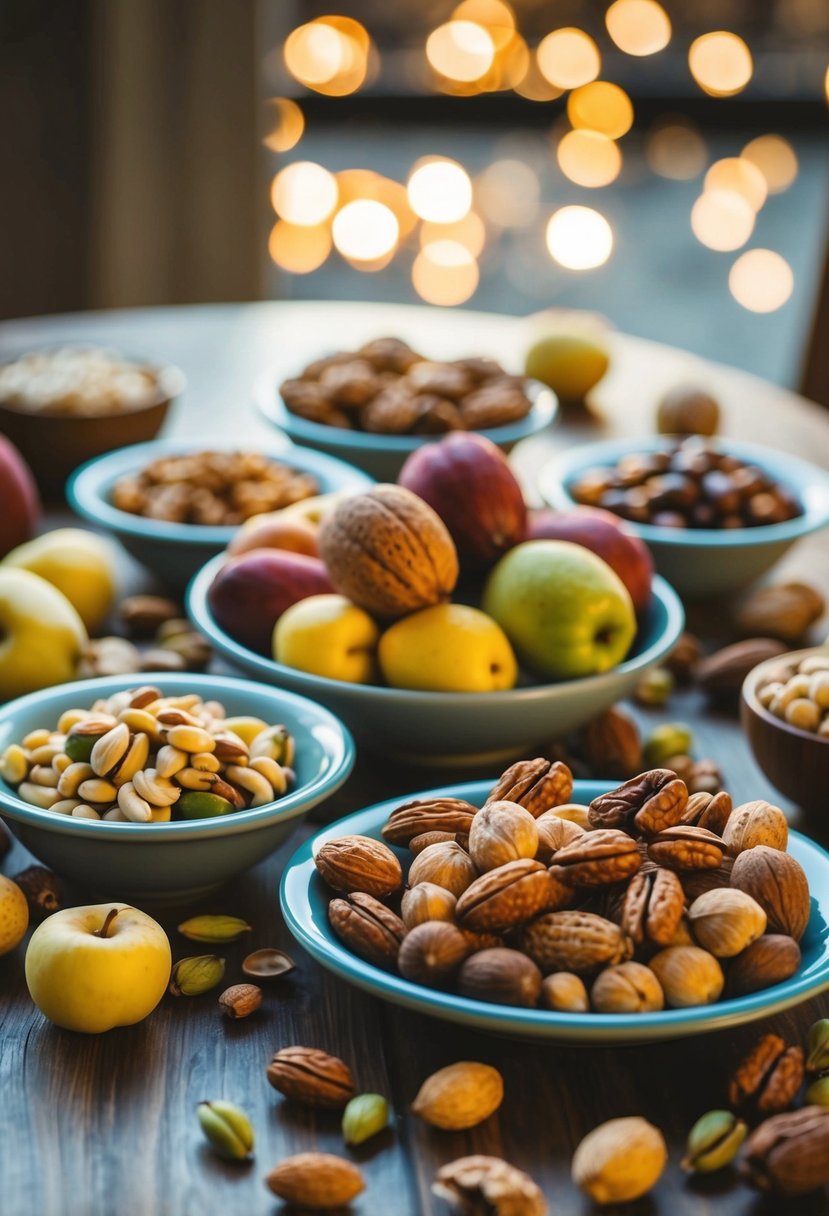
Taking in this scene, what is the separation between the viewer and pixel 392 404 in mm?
1387

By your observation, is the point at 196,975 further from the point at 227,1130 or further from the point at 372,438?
the point at 372,438

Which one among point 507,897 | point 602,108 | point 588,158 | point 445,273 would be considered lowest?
point 445,273

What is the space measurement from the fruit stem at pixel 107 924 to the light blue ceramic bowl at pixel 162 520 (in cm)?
54

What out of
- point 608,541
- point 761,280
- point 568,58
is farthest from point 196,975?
point 761,280

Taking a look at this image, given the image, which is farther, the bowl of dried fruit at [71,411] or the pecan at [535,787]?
the bowl of dried fruit at [71,411]

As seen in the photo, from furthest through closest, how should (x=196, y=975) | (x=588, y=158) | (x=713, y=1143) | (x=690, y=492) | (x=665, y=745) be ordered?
(x=588, y=158)
(x=690, y=492)
(x=665, y=745)
(x=196, y=975)
(x=713, y=1143)

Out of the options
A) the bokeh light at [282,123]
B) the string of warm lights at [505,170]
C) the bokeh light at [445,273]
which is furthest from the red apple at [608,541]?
the bokeh light at [445,273]

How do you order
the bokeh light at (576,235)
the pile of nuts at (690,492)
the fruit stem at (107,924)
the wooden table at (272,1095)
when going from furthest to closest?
1. the bokeh light at (576,235)
2. the pile of nuts at (690,492)
3. the fruit stem at (107,924)
4. the wooden table at (272,1095)

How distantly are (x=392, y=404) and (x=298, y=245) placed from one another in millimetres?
2211

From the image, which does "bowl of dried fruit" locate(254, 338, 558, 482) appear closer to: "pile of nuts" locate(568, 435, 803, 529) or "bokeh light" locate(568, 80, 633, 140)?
"pile of nuts" locate(568, 435, 803, 529)

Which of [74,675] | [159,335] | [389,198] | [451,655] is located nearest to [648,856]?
A: [451,655]

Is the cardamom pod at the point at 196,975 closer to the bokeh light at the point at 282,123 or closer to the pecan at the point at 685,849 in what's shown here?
the pecan at the point at 685,849

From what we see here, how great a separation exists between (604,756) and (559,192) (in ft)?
10.7

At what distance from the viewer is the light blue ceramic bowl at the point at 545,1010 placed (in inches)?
22.6
